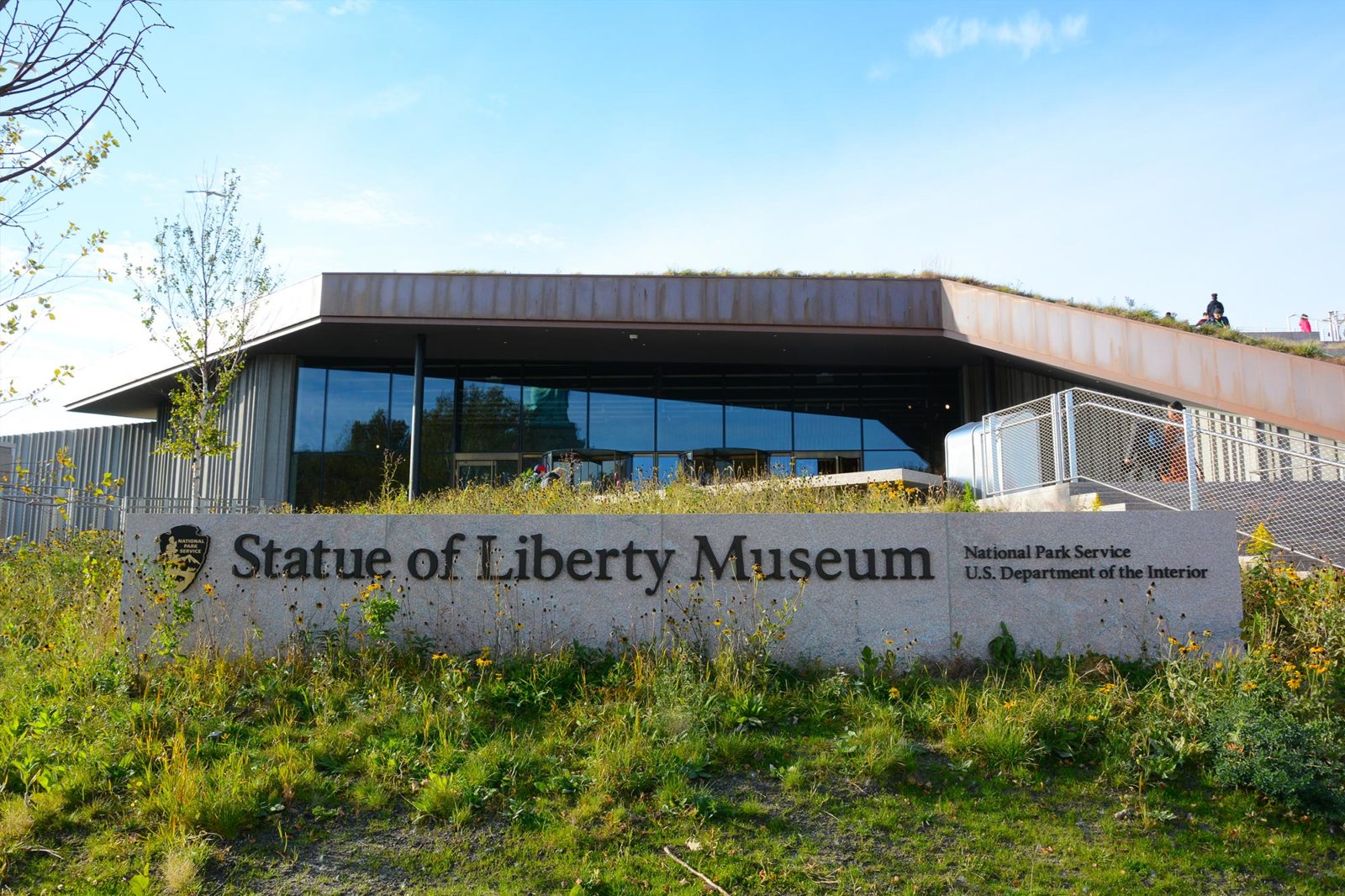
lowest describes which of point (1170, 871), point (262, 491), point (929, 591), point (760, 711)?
point (1170, 871)

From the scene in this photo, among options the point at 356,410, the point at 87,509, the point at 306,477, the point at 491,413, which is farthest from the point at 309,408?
the point at 87,509

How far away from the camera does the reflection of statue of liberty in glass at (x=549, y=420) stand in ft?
78.9

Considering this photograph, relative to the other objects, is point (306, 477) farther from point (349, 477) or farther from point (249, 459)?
point (249, 459)

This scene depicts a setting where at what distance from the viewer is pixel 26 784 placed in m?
6.19

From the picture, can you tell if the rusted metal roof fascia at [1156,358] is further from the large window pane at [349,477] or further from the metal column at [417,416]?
the large window pane at [349,477]

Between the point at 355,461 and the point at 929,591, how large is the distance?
711 inches

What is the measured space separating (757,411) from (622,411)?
3.20 meters

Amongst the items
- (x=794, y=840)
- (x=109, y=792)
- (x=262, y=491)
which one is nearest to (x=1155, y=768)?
(x=794, y=840)

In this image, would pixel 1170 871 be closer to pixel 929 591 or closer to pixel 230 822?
pixel 929 591

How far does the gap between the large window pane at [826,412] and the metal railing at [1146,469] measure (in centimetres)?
1073

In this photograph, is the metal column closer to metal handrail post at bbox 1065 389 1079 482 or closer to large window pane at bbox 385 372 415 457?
large window pane at bbox 385 372 415 457

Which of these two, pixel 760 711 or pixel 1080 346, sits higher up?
pixel 1080 346

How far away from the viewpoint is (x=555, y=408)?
24188 millimetres

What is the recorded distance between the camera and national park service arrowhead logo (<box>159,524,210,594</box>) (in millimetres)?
8578
